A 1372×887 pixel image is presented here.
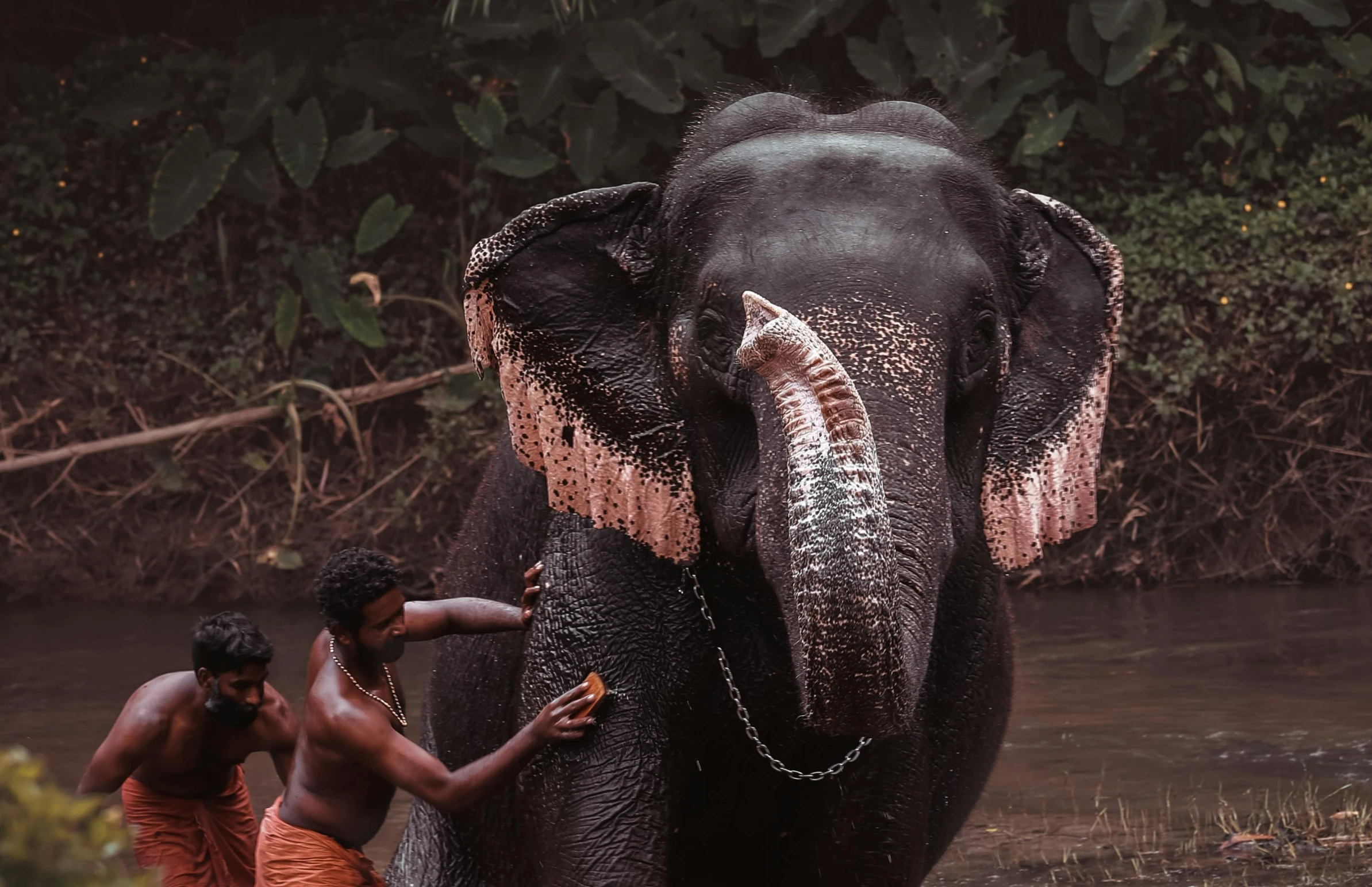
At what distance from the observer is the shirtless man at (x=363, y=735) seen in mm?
3461

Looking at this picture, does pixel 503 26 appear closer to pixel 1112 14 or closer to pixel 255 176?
pixel 255 176

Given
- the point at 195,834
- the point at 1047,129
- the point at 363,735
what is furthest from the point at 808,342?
the point at 1047,129

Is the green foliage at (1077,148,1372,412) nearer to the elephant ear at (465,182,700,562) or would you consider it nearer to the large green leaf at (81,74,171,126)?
the large green leaf at (81,74,171,126)

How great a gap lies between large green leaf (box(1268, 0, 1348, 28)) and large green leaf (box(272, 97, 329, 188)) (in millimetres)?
4695

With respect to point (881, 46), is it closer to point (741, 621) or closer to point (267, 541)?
point (267, 541)

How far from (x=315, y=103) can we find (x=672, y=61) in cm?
180

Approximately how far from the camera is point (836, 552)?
2.69 m

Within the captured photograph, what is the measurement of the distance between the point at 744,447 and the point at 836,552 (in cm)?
67

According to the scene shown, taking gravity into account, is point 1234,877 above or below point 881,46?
below

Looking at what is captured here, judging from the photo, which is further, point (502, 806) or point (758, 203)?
point (502, 806)

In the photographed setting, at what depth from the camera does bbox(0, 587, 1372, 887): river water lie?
538 centimetres

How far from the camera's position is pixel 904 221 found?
3.38m

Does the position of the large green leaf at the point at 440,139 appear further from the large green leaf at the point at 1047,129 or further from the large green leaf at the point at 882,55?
the large green leaf at the point at 1047,129

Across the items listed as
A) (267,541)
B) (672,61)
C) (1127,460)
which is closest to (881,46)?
(672,61)
